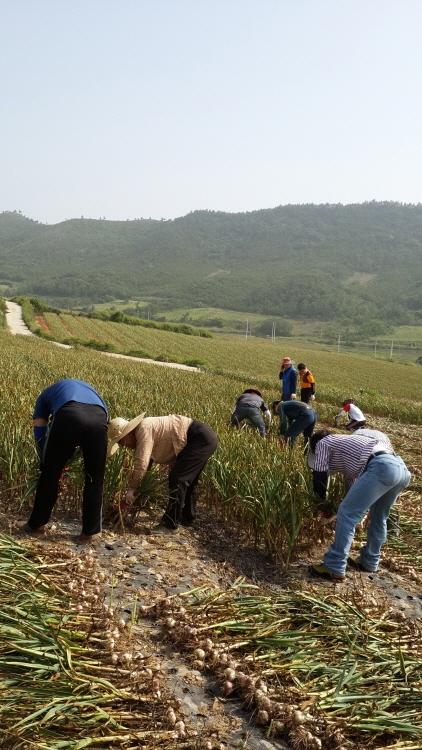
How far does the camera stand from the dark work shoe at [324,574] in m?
4.63

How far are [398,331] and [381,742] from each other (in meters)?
118

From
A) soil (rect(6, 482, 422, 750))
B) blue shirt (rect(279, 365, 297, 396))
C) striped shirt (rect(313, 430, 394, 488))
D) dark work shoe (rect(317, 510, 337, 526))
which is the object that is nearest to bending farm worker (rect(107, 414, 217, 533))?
soil (rect(6, 482, 422, 750))

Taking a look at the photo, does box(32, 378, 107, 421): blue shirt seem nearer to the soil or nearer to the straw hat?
the straw hat

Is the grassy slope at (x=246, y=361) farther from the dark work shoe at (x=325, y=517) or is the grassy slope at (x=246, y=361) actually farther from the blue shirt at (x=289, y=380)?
Result: the dark work shoe at (x=325, y=517)

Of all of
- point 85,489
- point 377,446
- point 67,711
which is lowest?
point 67,711

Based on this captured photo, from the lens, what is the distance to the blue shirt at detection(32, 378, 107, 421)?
439 centimetres

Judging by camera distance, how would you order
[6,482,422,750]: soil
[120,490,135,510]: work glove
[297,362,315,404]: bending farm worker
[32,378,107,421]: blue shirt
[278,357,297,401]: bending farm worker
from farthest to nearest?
[297,362,315,404]: bending farm worker → [278,357,297,401]: bending farm worker → [120,490,135,510]: work glove → [32,378,107,421]: blue shirt → [6,482,422,750]: soil

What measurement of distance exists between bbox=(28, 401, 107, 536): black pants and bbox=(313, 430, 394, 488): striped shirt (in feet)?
6.40

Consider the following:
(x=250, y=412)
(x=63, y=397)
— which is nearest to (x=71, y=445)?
(x=63, y=397)

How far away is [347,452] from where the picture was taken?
194 inches

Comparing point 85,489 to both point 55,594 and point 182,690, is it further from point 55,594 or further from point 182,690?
point 182,690

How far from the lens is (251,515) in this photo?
5.23m

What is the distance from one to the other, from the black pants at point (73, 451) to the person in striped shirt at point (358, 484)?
6.36ft

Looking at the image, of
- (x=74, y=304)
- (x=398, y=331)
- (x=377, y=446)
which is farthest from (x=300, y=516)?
(x=74, y=304)
